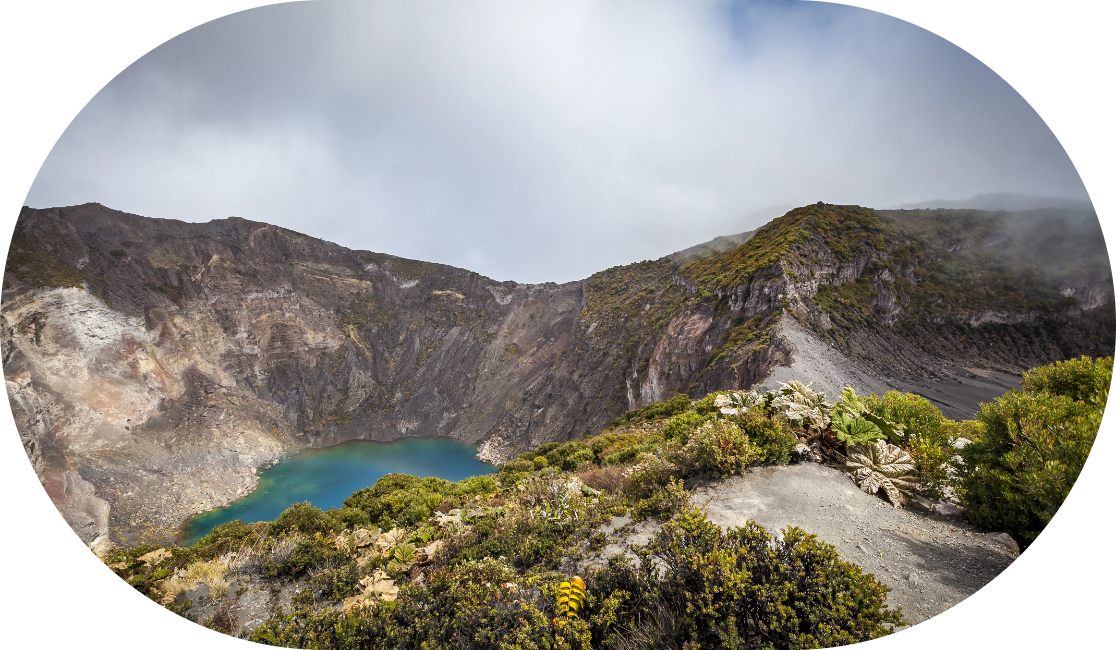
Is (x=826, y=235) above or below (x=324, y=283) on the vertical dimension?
below

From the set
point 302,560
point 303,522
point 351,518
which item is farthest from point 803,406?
point 303,522

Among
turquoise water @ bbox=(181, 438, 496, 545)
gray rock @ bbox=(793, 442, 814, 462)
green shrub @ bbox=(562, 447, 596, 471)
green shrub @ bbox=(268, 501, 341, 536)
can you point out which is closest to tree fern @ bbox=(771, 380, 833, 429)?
gray rock @ bbox=(793, 442, 814, 462)

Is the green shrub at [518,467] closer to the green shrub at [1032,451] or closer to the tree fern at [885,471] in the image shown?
the tree fern at [885,471]

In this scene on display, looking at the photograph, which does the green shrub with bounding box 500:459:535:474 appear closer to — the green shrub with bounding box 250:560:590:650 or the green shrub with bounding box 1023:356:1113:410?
the green shrub with bounding box 250:560:590:650

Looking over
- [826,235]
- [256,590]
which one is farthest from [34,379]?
[826,235]

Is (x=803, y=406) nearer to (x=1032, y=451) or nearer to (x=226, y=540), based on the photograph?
(x=1032, y=451)

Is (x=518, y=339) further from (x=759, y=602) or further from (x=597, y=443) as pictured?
(x=759, y=602)
